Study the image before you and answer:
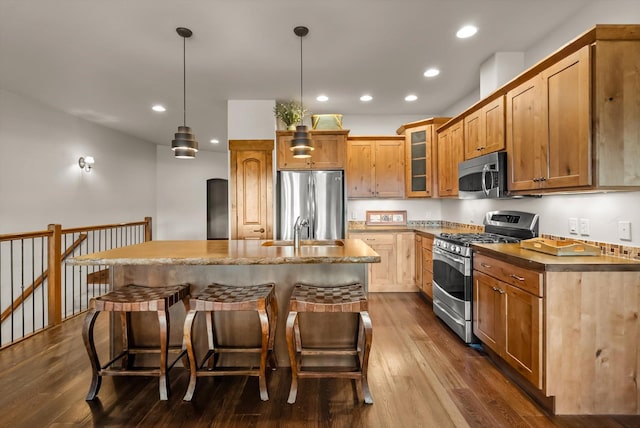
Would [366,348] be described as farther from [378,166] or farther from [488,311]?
[378,166]

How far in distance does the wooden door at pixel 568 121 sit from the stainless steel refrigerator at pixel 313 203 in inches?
103

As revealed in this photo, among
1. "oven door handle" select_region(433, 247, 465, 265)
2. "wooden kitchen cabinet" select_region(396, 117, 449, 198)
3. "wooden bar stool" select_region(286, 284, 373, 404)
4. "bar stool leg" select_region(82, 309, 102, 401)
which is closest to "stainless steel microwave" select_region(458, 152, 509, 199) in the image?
"oven door handle" select_region(433, 247, 465, 265)

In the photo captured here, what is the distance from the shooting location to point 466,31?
2.96 m

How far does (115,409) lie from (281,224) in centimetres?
289

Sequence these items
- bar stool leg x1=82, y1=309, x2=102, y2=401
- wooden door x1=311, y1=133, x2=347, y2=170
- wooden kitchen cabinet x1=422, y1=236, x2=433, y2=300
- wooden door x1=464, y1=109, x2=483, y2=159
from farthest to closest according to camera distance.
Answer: wooden door x1=311, y1=133, x2=347, y2=170, wooden kitchen cabinet x1=422, y1=236, x2=433, y2=300, wooden door x1=464, y1=109, x2=483, y2=159, bar stool leg x1=82, y1=309, x2=102, y2=401

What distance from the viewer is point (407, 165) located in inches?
A: 198

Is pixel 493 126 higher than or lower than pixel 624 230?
higher

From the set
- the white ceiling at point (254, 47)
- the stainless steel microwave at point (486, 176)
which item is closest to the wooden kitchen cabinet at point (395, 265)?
the stainless steel microwave at point (486, 176)

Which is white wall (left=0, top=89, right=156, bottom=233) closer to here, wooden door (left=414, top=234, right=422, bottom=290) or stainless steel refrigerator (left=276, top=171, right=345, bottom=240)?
stainless steel refrigerator (left=276, top=171, right=345, bottom=240)

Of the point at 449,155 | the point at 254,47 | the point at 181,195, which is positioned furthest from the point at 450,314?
the point at 181,195

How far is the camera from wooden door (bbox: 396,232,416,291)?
190 inches

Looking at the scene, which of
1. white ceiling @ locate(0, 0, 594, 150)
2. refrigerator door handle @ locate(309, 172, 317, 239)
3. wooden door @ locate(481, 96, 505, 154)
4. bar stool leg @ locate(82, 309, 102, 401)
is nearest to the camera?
bar stool leg @ locate(82, 309, 102, 401)

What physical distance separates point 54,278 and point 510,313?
4.35 meters

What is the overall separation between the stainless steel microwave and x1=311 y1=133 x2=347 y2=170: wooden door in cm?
169
